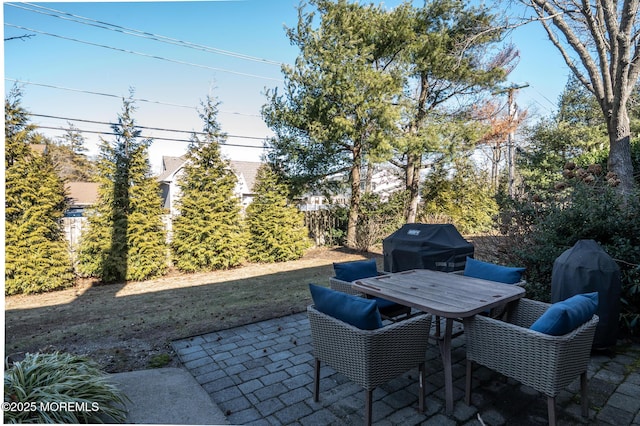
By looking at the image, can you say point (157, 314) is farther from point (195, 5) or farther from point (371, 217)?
point (371, 217)

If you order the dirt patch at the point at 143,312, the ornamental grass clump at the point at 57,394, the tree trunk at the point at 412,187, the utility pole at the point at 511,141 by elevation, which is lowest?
the dirt patch at the point at 143,312

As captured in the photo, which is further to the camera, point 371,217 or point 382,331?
point 371,217

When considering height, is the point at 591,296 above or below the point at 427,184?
below

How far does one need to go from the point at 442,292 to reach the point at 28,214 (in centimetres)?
645

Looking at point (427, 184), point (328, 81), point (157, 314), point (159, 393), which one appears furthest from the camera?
point (427, 184)

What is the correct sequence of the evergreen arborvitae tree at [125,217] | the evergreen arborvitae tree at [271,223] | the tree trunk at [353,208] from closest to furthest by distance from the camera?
the evergreen arborvitae tree at [125,217]
the evergreen arborvitae tree at [271,223]
the tree trunk at [353,208]

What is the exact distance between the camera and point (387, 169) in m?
11.9

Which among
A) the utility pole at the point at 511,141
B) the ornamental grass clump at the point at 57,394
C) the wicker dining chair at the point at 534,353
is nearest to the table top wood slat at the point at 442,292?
the wicker dining chair at the point at 534,353

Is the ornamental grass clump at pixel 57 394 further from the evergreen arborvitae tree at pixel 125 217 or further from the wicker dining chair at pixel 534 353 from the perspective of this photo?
the evergreen arborvitae tree at pixel 125 217

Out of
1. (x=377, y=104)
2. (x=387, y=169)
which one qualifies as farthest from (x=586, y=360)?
(x=387, y=169)

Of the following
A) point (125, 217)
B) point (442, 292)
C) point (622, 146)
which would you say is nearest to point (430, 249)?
point (442, 292)

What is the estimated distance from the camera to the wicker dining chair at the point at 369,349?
6.43ft

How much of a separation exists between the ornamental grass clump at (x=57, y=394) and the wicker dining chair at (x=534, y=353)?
228cm

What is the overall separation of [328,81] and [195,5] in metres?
4.58
